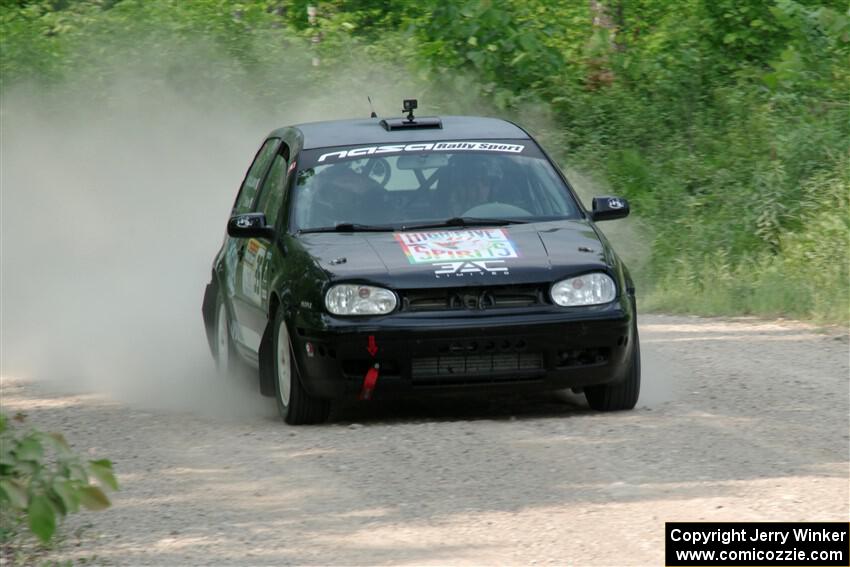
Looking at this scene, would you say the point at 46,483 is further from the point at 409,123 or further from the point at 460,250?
the point at 409,123

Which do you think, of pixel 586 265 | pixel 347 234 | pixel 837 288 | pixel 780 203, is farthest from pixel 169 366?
pixel 780 203

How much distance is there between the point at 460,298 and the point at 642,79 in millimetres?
10778

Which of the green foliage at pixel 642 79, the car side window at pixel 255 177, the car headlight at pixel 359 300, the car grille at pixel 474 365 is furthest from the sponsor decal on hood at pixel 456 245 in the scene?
the green foliage at pixel 642 79

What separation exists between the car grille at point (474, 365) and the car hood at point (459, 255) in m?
0.37

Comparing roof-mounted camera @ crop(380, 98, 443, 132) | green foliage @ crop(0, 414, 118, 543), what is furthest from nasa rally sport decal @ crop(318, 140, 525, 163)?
green foliage @ crop(0, 414, 118, 543)

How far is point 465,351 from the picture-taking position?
8453mm

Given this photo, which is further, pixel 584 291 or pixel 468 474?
pixel 584 291

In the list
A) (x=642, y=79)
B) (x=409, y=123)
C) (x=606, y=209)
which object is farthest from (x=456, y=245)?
(x=642, y=79)

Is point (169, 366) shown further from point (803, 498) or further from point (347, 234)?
point (803, 498)

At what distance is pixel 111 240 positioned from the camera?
2002 cm

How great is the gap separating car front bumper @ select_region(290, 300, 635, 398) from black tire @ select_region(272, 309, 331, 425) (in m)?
0.14

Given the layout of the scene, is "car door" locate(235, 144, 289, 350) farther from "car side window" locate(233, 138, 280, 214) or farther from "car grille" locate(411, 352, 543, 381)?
"car grille" locate(411, 352, 543, 381)

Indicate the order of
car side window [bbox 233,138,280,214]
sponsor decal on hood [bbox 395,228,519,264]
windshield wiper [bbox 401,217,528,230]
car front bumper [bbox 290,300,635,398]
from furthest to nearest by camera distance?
car side window [bbox 233,138,280,214] → windshield wiper [bbox 401,217,528,230] → sponsor decal on hood [bbox 395,228,519,264] → car front bumper [bbox 290,300,635,398]

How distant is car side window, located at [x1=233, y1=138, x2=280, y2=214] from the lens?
10734 millimetres
